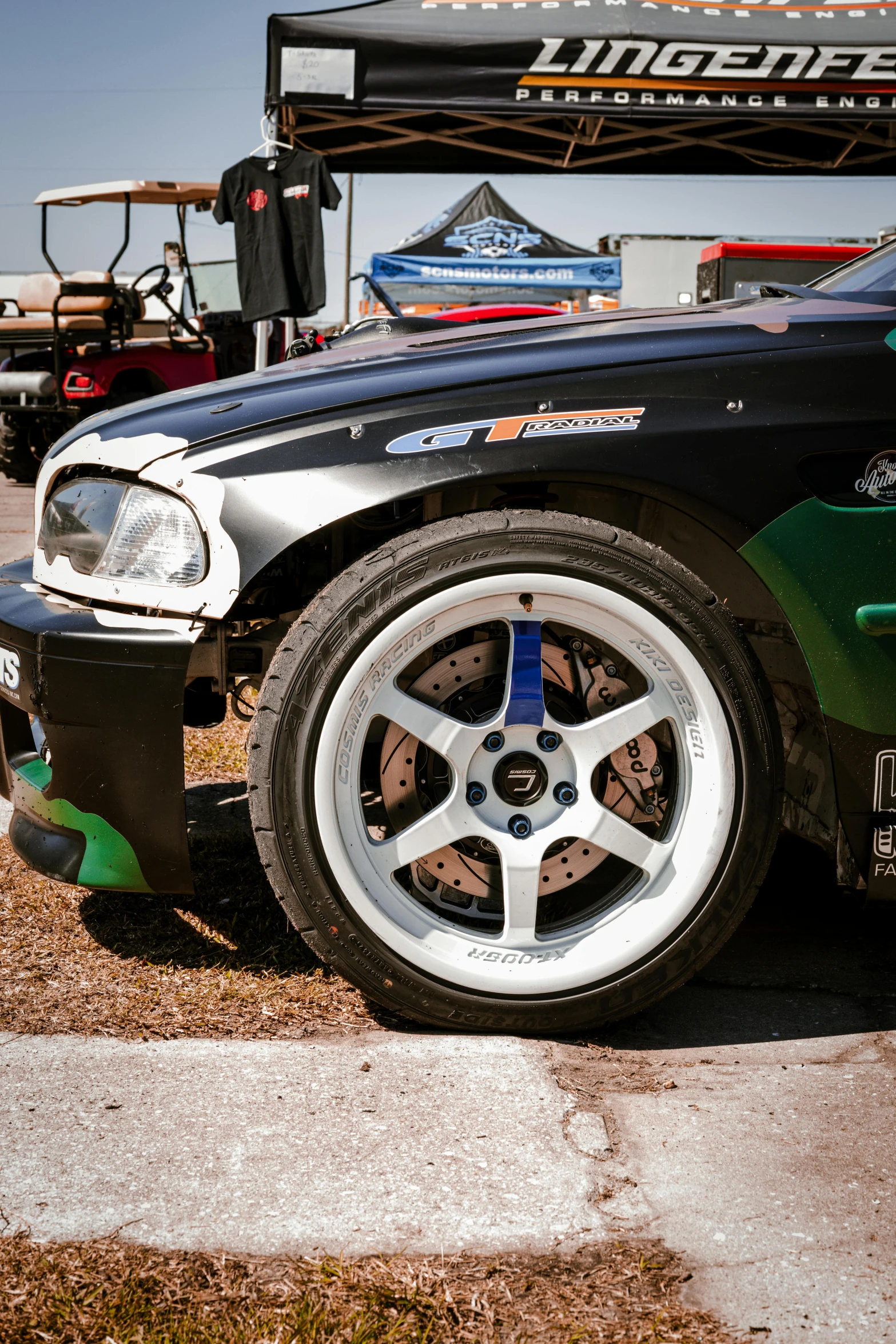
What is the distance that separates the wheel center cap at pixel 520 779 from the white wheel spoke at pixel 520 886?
0.23 feet

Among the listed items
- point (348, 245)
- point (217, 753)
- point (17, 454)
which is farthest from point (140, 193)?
point (348, 245)

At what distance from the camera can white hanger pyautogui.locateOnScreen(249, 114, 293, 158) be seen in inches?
285

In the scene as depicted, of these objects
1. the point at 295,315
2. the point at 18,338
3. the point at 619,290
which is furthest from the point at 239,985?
the point at 619,290

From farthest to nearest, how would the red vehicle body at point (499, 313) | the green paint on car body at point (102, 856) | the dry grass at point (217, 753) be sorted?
the red vehicle body at point (499, 313)
the dry grass at point (217, 753)
the green paint on car body at point (102, 856)

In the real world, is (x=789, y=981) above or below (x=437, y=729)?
below

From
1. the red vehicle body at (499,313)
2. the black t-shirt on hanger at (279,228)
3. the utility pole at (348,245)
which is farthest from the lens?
the utility pole at (348,245)

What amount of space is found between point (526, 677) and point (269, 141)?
21.9ft

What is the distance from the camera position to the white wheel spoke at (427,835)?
5.96 ft

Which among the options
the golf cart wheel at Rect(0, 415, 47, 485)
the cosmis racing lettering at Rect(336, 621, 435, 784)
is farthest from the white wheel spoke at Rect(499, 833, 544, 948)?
the golf cart wheel at Rect(0, 415, 47, 485)

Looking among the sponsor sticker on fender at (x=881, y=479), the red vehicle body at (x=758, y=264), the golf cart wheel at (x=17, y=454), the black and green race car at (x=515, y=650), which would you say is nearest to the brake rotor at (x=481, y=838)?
the black and green race car at (x=515, y=650)

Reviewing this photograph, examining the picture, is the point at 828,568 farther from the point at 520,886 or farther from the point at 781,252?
the point at 781,252

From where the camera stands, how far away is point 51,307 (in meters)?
10.5

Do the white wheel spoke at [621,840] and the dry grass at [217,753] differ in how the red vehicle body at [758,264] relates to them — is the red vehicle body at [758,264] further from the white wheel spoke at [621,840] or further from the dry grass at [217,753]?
the white wheel spoke at [621,840]

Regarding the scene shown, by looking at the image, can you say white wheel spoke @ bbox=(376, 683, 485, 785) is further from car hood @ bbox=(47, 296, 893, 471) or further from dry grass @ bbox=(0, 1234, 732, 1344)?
dry grass @ bbox=(0, 1234, 732, 1344)
